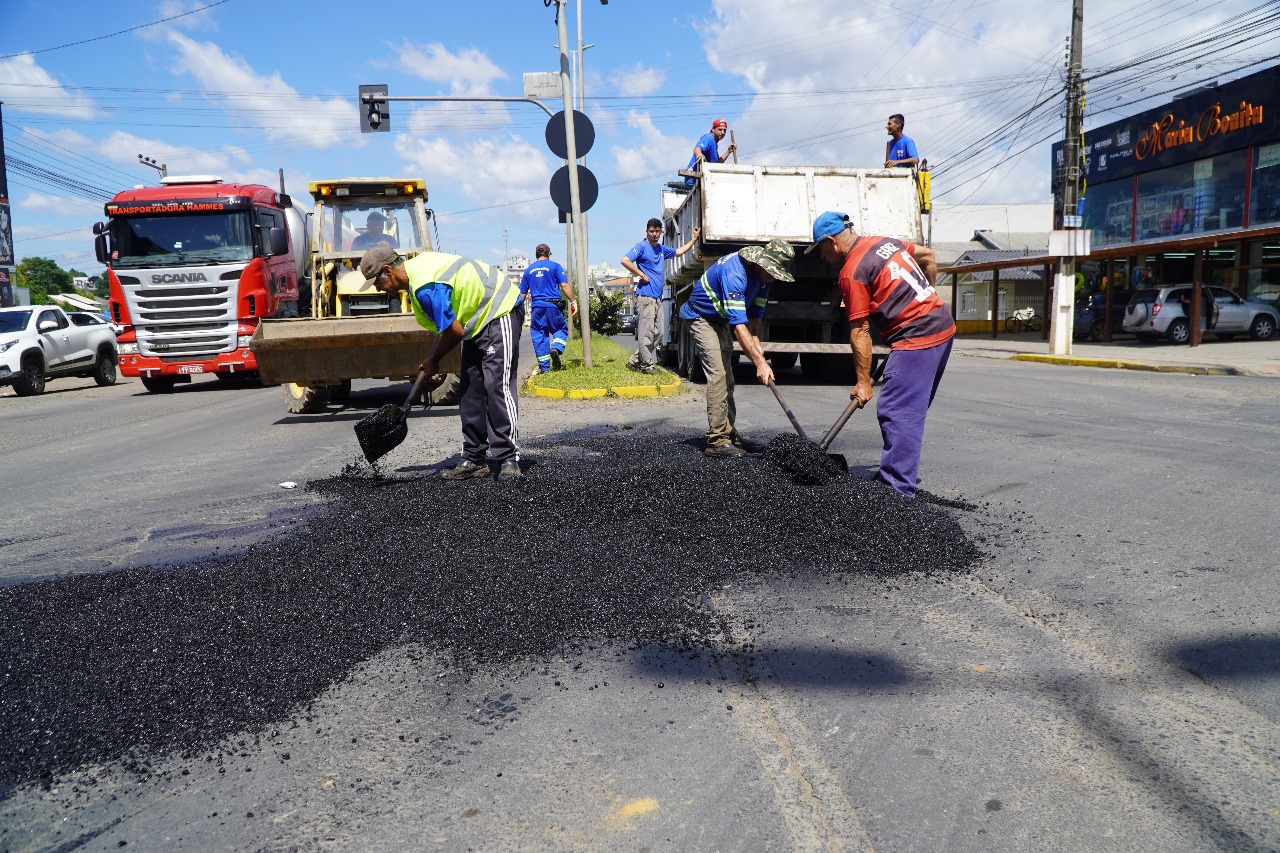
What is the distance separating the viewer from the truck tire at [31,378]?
15.5 meters

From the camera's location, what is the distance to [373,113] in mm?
16453

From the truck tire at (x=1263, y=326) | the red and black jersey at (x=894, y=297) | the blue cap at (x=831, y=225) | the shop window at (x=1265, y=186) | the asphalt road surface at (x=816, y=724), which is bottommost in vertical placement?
the asphalt road surface at (x=816, y=724)

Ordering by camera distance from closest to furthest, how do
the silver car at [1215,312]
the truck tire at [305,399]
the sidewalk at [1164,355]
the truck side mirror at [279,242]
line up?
the truck tire at [305,399] < the truck side mirror at [279,242] < the sidewalk at [1164,355] < the silver car at [1215,312]

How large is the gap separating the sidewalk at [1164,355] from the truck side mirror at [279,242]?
14663 millimetres

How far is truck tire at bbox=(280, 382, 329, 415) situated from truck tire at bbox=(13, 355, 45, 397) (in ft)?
27.7

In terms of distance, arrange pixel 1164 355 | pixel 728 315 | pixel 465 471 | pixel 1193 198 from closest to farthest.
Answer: pixel 465 471
pixel 728 315
pixel 1164 355
pixel 1193 198

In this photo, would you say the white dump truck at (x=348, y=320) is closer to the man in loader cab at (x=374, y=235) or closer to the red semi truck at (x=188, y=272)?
the man in loader cab at (x=374, y=235)

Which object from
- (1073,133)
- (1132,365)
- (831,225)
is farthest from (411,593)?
(1073,133)

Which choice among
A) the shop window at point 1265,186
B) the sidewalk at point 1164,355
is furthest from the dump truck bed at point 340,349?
the shop window at point 1265,186

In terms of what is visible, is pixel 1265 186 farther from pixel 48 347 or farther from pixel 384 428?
pixel 48 347

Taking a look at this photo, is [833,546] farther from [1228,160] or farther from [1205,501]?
[1228,160]

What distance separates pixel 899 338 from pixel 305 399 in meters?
7.43

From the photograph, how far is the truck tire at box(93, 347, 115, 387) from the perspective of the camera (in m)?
17.6

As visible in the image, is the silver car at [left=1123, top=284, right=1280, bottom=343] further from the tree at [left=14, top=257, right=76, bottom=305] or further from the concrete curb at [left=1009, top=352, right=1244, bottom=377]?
the tree at [left=14, top=257, right=76, bottom=305]
